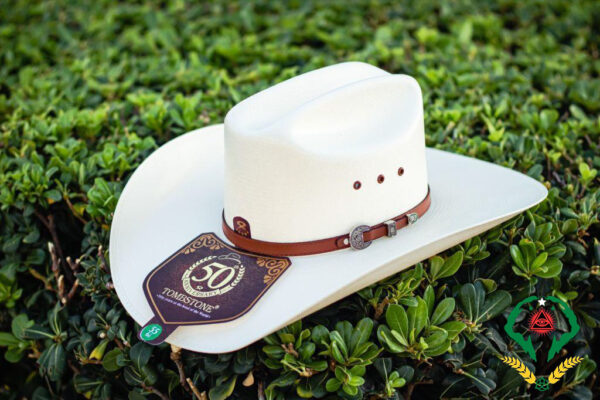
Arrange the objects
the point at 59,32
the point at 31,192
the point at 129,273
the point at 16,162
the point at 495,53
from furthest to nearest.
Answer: the point at 59,32
the point at 495,53
the point at 16,162
the point at 31,192
the point at 129,273

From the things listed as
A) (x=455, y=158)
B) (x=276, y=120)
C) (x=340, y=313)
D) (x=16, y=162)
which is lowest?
(x=340, y=313)

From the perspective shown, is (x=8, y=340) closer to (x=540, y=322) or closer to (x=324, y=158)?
(x=324, y=158)

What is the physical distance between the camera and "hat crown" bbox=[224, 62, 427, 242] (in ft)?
6.47

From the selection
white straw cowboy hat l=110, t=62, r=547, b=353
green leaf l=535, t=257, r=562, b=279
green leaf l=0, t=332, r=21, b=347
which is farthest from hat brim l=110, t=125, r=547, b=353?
green leaf l=0, t=332, r=21, b=347

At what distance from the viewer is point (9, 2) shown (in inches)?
223

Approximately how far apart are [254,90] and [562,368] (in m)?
2.31

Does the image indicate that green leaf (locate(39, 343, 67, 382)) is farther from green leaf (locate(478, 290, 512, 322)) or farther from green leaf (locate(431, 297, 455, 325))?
green leaf (locate(478, 290, 512, 322))

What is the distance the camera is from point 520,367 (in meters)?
2.12

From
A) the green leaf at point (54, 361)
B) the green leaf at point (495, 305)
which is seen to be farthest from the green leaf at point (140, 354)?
the green leaf at point (495, 305)

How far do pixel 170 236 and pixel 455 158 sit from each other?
1.29 m

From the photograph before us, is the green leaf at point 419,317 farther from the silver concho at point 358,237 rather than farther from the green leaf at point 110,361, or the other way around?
the green leaf at point 110,361

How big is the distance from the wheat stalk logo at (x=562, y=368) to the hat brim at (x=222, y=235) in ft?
1.97

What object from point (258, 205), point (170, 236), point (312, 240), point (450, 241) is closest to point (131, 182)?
point (170, 236)

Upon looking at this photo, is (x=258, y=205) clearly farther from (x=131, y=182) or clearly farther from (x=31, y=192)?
(x=31, y=192)
